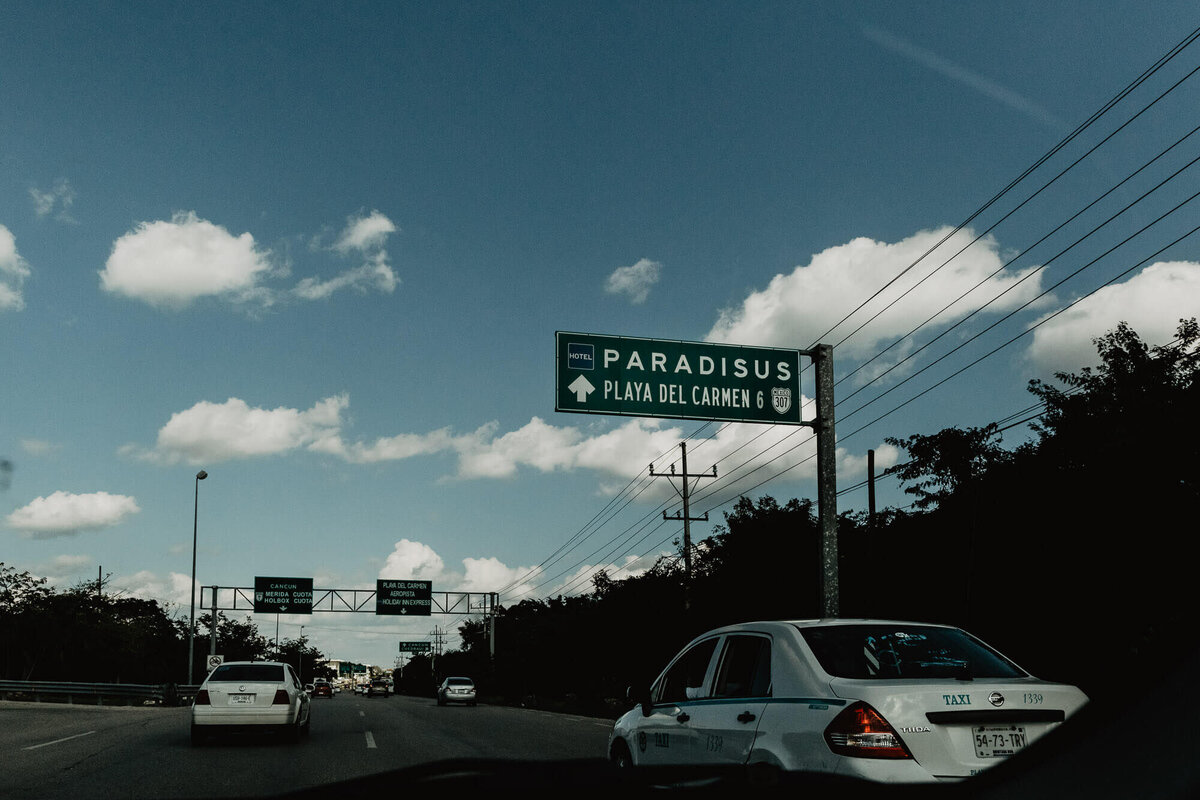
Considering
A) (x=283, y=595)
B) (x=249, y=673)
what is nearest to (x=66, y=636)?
(x=283, y=595)

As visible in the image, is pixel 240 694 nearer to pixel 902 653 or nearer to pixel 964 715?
pixel 902 653

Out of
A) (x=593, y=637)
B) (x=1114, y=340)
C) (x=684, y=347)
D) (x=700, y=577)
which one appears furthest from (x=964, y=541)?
(x=593, y=637)

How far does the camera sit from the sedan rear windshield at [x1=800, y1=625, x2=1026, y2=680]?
5.79 metres

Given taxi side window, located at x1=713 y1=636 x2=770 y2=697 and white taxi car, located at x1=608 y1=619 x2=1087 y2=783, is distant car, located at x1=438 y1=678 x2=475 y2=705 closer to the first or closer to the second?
white taxi car, located at x1=608 y1=619 x2=1087 y2=783

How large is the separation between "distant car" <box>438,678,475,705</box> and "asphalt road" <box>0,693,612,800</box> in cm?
2106

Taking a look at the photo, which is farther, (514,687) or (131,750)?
(514,687)

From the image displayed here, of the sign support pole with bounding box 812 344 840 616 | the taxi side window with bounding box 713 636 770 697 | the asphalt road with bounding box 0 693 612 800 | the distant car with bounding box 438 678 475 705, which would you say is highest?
the sign support pole with bounding box 812 344 840 616

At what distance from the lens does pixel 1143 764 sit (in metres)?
1.77

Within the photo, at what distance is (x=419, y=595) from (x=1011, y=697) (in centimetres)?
5741

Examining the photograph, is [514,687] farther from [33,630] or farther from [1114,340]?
[1114,340]

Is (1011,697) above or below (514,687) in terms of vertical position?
above

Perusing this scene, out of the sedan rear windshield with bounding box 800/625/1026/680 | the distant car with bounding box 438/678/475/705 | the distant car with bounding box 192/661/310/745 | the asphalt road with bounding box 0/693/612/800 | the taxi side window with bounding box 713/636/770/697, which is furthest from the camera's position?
the distant car with bounding box 438/678/475/705

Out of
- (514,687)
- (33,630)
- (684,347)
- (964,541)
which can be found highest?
(684,347)

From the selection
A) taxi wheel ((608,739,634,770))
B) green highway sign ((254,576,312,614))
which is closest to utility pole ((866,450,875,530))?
taxi wheel ((608,739,634,770))
